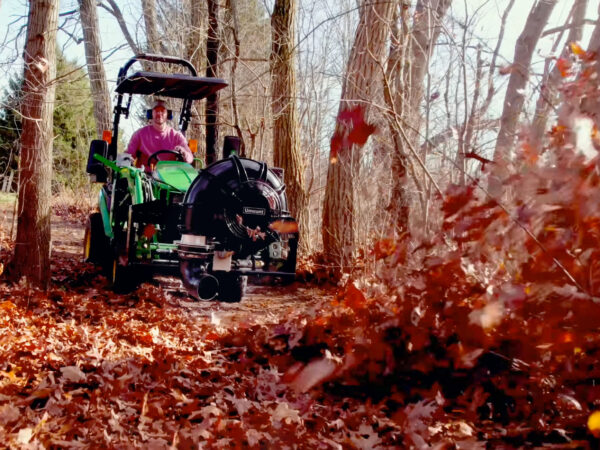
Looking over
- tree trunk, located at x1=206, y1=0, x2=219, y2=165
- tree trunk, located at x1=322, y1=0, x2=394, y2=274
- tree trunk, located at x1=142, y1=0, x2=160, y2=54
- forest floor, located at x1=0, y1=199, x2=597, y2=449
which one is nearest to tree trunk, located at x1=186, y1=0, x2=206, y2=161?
tree trunk, located at x1=206, y1=0, x2=219, y2=165

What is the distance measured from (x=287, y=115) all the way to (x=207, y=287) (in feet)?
14.0

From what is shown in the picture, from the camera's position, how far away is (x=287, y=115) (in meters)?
10.9

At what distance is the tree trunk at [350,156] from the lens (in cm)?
896

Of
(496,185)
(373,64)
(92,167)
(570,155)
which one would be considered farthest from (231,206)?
(570,155)

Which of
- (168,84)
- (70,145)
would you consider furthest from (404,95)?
(70,145)

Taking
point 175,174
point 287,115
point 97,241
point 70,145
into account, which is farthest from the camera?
point 70,145

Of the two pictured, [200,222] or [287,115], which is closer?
[200,222]

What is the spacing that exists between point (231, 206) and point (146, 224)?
37.1 inches

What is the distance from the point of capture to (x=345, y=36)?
52.0 feet

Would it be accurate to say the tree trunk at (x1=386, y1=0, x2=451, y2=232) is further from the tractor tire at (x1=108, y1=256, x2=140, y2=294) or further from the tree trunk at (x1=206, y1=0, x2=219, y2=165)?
the tree trunk at (x1=206, y1=0, x2=219, y2=165)

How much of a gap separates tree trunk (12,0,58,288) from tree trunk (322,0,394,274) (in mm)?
3486

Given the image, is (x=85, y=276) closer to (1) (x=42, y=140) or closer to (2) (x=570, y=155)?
(1) (x=42, y=140)

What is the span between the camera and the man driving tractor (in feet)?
27.1

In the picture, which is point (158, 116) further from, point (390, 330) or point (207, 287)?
point (390, 330)
